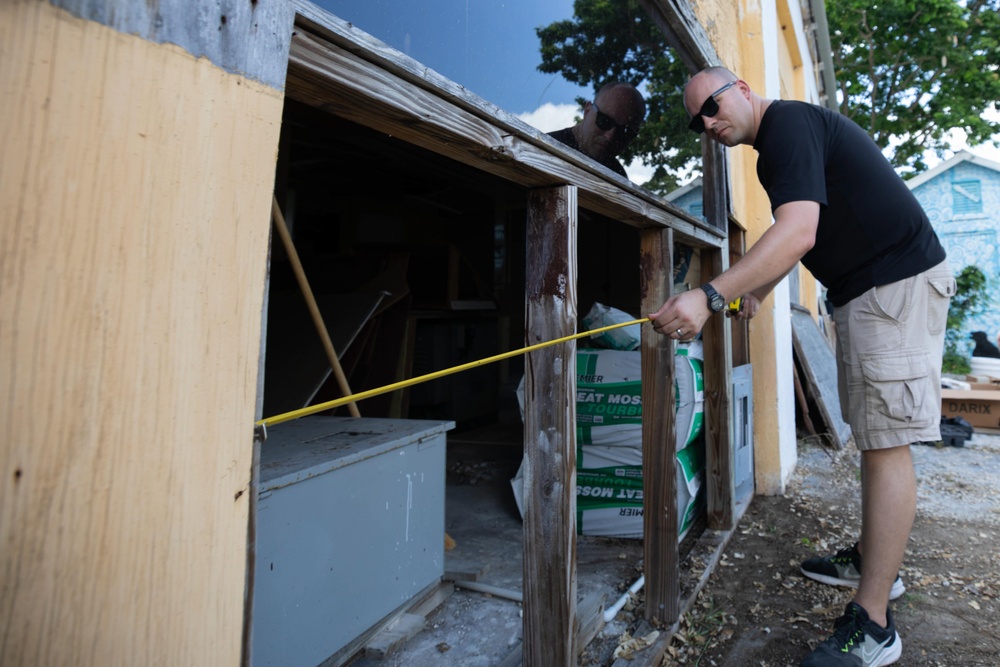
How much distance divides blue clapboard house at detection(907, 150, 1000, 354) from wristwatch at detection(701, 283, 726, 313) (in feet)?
50.6

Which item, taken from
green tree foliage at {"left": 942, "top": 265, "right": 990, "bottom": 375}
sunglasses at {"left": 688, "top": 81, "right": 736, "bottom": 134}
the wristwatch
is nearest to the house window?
green tree foliage at {"left": 942, "top": 265, "right": 990, "bottom": 375}

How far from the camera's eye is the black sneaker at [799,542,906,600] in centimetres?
273

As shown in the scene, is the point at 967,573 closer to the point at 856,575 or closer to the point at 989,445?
the point at 856,575

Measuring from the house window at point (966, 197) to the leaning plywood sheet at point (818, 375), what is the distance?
36.9ft

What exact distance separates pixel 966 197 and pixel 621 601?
54.2 ft

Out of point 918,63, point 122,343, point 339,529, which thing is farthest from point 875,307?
point 918,63

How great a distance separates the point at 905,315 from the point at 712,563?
60.4 inches

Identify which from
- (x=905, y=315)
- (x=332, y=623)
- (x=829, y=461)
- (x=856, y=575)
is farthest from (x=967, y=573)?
(x=332, y=623)

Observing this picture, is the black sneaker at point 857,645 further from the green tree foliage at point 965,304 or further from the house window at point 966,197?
the house window at point 966,197

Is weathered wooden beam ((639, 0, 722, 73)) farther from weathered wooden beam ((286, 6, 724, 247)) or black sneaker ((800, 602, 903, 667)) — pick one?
black sneaker ((800, 602, 903, 667))

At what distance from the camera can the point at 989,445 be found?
5785 mm

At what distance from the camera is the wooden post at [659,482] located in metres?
2.37

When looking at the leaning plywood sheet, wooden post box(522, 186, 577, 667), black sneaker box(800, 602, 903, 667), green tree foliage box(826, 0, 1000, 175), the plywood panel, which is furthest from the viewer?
green tree foliage box(826, 0, 1000, 175)

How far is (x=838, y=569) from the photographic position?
2.77 m
